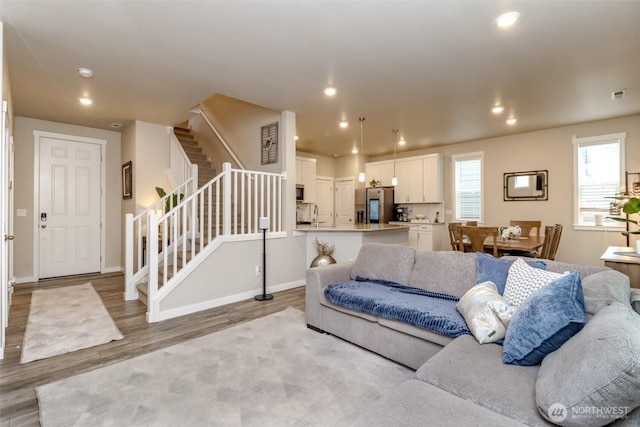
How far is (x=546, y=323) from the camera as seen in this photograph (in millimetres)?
1449

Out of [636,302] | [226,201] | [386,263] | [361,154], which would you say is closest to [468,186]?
[361,154]

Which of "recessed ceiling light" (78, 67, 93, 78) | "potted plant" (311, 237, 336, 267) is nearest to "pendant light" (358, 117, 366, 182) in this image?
"potted plant" (311, 237, 336, 267)

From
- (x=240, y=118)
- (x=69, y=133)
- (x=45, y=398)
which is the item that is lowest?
(x=45, y=398)

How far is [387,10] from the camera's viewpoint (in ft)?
7.70

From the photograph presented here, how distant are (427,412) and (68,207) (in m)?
6.52

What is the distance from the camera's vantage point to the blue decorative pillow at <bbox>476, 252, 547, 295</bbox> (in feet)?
7.14

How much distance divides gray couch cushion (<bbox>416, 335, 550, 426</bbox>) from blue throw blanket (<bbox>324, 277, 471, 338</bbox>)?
1.15ft

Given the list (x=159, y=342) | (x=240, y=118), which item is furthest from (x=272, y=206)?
(x=159, y=342)

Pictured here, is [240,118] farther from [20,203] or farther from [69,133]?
[20,203]

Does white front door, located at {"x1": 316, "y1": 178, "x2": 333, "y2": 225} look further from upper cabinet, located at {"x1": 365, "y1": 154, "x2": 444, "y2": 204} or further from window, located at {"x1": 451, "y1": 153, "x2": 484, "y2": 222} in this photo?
window, located at {"x1": 451, "y1": 153, "x2": 484, "y2": 222}

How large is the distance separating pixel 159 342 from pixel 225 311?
2.96 ft

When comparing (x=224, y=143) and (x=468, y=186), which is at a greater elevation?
(x=224, y=143)

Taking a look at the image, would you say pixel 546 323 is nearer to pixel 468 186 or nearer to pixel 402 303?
pixel 402 303

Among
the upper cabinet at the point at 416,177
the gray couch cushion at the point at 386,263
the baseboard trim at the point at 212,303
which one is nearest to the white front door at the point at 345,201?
the upper cabinet at the point at 416,177
